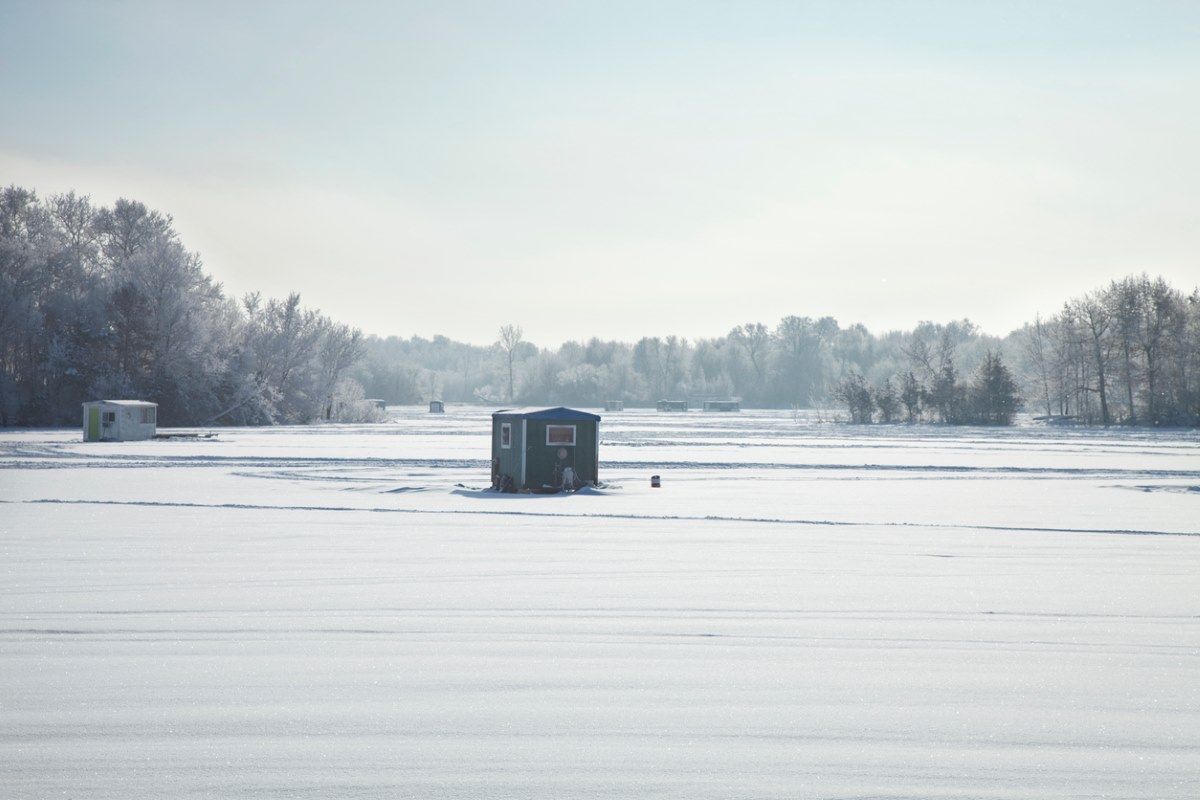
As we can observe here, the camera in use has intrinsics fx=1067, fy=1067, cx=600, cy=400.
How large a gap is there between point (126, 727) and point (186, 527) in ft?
38.2

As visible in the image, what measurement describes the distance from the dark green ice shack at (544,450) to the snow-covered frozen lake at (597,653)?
5.17 metres

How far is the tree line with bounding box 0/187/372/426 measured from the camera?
7150 centimetres

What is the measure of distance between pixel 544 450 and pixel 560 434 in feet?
2.00

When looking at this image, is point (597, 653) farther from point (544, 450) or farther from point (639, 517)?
point (544, 450)

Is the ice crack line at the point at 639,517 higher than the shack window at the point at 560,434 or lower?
lower

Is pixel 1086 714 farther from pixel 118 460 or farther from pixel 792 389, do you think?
pixel 792 389

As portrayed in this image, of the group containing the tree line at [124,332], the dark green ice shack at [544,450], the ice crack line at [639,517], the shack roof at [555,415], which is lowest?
the ice crack line at [639,517]

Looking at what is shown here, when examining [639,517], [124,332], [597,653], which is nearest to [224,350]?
[124,332]

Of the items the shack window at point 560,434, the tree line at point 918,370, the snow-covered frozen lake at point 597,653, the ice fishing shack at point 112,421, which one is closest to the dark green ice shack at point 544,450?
the shack window at point 560,434

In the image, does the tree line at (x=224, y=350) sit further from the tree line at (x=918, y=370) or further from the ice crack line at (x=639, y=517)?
the ice crack line at (x=639, y=517)

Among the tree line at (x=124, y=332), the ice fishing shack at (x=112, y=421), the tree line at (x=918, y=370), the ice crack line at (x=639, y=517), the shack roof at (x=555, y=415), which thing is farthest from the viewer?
the tree line at (x=918, y=370)

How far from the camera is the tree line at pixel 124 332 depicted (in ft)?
235

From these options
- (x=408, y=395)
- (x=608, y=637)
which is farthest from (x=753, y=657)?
(x=408, y=395)

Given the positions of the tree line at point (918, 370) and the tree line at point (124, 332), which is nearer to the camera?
the tree line at point (124, 332)
